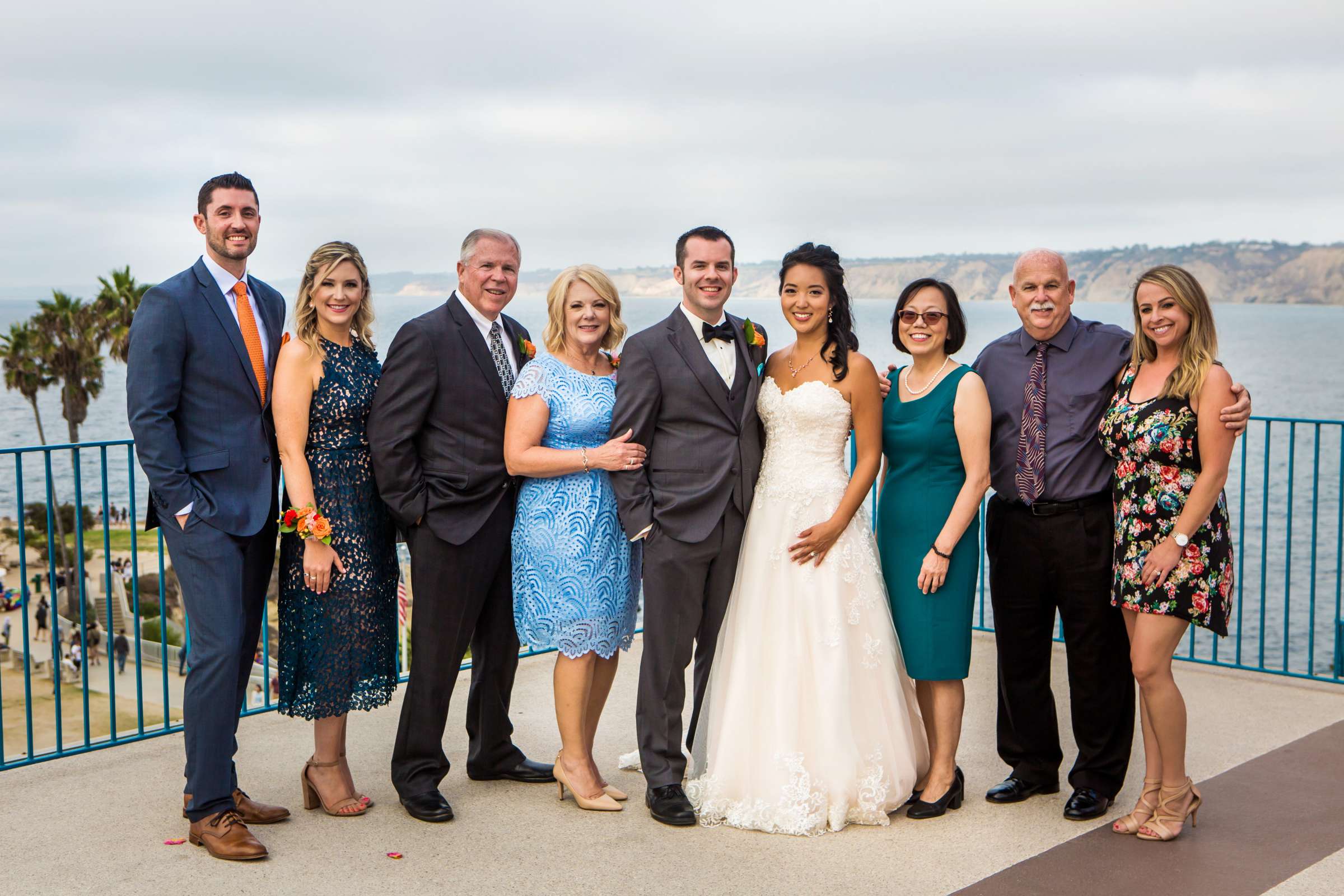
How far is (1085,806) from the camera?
144 inches

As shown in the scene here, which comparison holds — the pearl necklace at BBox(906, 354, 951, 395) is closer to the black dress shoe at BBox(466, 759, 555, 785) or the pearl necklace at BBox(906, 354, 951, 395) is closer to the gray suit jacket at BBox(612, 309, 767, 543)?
the gray suit jacket at BBox(612, 309, 767, 543)

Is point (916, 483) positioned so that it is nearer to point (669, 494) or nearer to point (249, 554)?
point (669, 494)

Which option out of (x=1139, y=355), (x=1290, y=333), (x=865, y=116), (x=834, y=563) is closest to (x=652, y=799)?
(x=834, y=563)

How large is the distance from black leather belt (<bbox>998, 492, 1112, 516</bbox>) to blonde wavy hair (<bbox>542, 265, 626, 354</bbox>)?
1506 mm

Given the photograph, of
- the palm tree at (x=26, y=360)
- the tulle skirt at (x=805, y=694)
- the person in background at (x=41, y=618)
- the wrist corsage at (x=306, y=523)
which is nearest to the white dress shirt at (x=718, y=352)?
the tulle skirt at (x=805, y=694)

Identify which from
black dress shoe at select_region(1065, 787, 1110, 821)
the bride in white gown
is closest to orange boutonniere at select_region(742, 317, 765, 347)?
the bride in white gown

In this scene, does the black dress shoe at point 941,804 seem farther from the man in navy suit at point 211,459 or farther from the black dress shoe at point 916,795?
the man in navy suit at point 211,459

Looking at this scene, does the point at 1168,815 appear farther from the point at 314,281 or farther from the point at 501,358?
the point at 314,281

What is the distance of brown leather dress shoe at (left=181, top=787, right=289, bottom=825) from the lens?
141 inches

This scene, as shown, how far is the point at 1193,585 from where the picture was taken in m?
3.32

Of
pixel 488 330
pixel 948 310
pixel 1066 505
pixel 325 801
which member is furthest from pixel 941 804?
pixel 488 330

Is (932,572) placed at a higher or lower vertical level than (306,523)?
lower

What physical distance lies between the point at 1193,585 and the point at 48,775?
4.04m

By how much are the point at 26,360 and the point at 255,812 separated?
112ft
